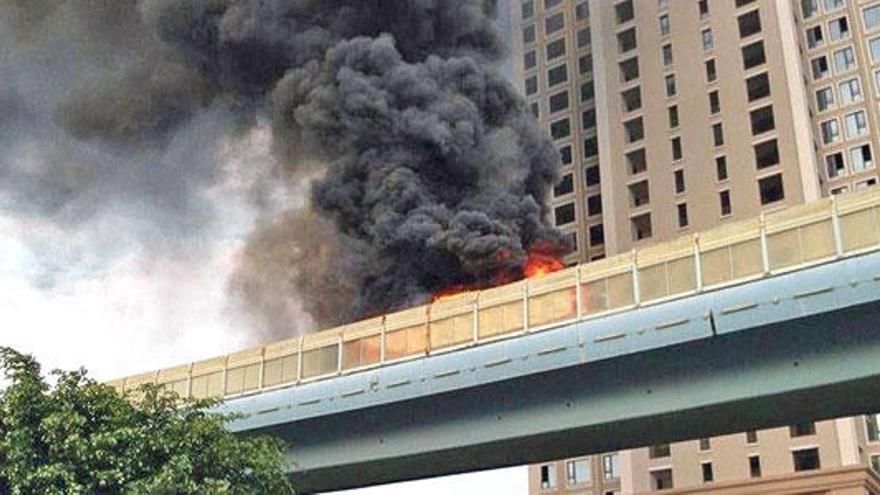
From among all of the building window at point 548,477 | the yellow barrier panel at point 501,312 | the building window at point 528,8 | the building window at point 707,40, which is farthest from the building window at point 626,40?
the yellow barrier panel at point 501,312

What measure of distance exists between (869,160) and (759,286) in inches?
1644

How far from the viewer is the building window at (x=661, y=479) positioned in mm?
54156

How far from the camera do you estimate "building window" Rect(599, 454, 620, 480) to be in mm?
58219

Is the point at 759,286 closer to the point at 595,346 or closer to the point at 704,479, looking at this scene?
the point at 595,346

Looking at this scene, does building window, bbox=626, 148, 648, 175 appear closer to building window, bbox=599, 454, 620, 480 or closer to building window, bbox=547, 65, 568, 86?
building window, bbox=547, 65, 568, 86

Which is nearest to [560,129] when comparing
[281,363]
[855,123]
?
[855,123]

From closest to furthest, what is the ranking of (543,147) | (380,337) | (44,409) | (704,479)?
(44,409)
(380,337)
(543,147)
(704,479)

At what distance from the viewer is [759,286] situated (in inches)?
846

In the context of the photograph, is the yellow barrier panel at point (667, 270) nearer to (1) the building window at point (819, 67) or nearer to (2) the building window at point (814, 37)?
(1) the building window at point (819, 67)

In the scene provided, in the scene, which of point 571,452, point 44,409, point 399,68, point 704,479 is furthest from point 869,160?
point 44,409

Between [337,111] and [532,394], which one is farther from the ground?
[337,111]

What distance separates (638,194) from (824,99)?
11767mm

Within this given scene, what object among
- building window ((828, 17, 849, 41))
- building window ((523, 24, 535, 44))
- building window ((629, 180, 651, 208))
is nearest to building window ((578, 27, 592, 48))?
building window ((523, 24, 535, 44))

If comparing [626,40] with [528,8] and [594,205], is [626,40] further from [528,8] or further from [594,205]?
[528,8]
